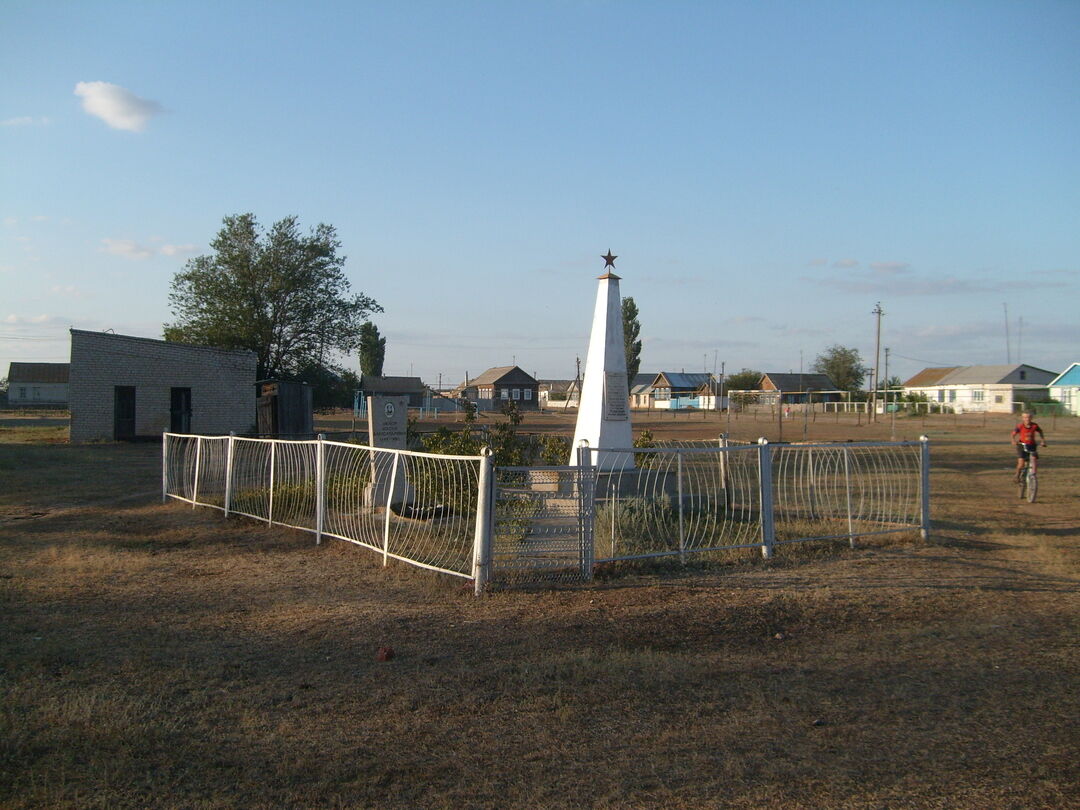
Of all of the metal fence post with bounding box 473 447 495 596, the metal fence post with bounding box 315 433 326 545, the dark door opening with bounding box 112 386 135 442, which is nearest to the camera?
the metal fence post with bounding box 473 447 495 596

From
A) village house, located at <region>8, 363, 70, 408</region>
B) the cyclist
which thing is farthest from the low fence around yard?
village house, located at <region>8, 363, 70, 408</region>

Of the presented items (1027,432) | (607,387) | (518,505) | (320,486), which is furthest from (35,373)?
(1027,432)

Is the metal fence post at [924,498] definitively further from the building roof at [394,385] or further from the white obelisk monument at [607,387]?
the building roof at [394,385]

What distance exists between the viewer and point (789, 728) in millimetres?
4328

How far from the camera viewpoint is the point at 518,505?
27.1ft

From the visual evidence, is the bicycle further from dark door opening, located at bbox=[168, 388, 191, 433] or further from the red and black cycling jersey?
dark door opening, located at bbox=[168, 388, 191, 433]

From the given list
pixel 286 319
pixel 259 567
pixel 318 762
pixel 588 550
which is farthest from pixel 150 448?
pixel 318 762

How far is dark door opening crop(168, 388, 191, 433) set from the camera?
28.5 m

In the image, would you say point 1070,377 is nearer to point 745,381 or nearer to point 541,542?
point 745,381

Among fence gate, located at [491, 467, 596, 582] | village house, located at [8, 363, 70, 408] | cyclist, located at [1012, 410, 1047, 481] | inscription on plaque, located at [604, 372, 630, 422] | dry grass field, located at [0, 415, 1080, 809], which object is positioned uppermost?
village house, located at [8, 363, 70, 408]

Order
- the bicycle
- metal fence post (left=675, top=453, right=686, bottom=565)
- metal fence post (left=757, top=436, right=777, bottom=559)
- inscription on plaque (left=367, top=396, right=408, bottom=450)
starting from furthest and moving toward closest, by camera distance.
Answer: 1. the bicycle
2. inscription on plaque (left=367, top=396, right=408, bottom=450)
3. metal fence post (left=757, top=436, right=777, bottom=559)
4. metal fence post (left=675, top=453, right=686, bottom=565)

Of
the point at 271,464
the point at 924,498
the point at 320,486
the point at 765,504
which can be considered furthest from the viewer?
the point at 271,464

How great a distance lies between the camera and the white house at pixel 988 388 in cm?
7012

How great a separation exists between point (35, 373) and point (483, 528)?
91.1m
